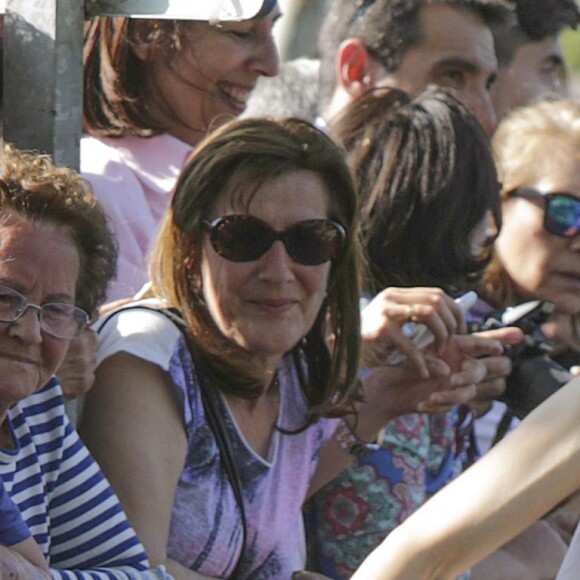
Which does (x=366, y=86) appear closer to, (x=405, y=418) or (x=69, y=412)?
(x=405, y=418)

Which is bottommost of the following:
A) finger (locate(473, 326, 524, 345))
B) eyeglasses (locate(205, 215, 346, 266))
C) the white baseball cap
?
finger (locate(473, 326, 524, 345))

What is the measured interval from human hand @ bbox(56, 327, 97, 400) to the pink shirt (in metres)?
0.56

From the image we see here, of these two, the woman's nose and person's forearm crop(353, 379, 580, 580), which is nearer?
person's forearm crop(353, 379, 580, 580)

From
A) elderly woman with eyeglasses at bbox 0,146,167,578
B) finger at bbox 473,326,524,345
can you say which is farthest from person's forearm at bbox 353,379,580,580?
finger at bbox 473,326,524,345

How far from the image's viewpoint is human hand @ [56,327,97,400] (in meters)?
2.67

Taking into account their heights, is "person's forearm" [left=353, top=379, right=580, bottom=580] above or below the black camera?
above

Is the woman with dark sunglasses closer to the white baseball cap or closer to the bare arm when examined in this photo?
the bare arm

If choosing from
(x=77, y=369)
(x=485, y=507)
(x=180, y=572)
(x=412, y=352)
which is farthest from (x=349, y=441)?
(x=485, y=507)

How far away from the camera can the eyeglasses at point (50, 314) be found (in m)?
2.34

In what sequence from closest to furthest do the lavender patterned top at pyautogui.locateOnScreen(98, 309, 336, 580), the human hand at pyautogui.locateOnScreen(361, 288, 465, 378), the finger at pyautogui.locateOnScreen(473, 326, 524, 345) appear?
the lavender patterned top at pyautogui.locateOnScreen(98, 309, 336, 580) < the human hand at pyautogui.locateOnScreen(361, 288, 465, 378) < the finger at pyautogui.locateOnScreen(473, 326, 524, 345)

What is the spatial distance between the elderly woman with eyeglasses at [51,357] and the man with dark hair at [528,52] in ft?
10.1

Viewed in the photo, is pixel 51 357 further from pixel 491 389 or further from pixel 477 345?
pixel 491 389

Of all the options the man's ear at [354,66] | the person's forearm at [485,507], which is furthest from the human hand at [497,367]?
the man's ear at [354,66]

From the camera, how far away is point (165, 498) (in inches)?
106
